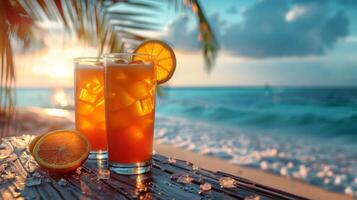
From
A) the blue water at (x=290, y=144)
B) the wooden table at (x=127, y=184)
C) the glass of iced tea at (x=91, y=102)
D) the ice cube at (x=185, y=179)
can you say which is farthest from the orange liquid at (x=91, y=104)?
the blue water at (x=290, y=144)

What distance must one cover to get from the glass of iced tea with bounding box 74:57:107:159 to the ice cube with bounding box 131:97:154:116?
0.73ft

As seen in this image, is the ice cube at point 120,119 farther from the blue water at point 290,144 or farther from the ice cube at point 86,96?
the blue water at point 290,144

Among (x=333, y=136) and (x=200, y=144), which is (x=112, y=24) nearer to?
(x=200, y=144)

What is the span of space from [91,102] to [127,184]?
1.33ft

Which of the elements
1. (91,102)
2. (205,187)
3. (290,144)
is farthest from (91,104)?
(290,144)

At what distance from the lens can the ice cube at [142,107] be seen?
105cm

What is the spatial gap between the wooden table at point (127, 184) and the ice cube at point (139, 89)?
22 centimetres

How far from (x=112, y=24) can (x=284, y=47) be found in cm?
2335

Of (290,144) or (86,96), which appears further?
(290,144)

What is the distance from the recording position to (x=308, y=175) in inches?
206

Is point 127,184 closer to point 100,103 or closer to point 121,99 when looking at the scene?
point 121,99

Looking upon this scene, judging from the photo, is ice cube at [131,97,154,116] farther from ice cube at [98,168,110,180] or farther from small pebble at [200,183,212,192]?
small pebble at [200,183,212,192]

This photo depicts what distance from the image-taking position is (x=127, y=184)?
2.99 feet

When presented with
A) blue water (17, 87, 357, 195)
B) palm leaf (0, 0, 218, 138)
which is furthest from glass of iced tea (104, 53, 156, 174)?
blue water (17, 87, 357, 195)
